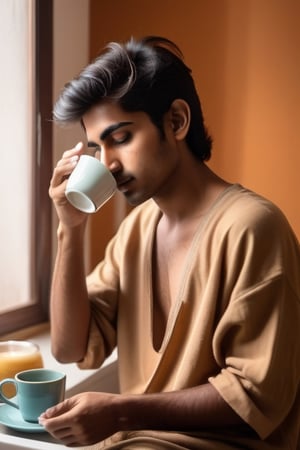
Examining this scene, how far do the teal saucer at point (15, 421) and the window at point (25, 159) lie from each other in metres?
0.48

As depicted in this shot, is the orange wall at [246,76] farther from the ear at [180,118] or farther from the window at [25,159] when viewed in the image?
the ear at [180,118]

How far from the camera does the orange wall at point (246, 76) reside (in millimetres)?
1824

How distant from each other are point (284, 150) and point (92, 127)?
85 cm

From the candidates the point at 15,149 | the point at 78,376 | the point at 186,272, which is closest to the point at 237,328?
the point at 186,272

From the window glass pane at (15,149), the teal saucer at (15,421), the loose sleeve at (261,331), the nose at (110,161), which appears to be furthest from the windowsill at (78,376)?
the nose at (110,161)

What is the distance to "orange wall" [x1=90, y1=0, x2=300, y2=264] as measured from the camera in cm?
182

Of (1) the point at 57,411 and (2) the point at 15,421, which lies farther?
(2) the point at 15,421

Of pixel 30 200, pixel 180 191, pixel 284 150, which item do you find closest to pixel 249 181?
pixel 284 150

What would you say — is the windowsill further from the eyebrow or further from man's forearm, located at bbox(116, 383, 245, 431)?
the eyebrow

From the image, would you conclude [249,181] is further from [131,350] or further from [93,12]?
[131,350]

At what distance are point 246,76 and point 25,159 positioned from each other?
0.60 m

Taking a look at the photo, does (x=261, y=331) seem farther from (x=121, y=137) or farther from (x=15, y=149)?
(x=15, y=149)

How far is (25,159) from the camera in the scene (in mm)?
1740

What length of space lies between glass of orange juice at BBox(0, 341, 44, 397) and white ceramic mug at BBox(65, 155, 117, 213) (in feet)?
1.24
